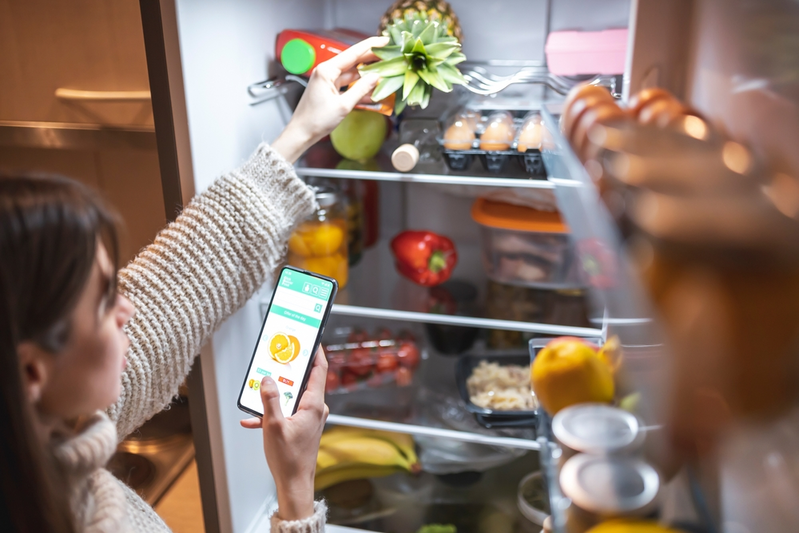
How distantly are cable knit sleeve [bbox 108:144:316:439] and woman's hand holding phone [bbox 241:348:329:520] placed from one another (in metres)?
0.25

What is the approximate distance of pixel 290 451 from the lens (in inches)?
33.8

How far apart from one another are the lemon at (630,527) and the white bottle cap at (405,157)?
893 millimetres

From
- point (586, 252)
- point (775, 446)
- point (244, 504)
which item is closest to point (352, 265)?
point (244, 504)

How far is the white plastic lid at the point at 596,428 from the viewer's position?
534 mm

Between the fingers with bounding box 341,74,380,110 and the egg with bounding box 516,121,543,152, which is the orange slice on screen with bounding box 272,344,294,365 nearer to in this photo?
the fingers with bounding box 341,74,380,110

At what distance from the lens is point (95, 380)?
24.3 inches

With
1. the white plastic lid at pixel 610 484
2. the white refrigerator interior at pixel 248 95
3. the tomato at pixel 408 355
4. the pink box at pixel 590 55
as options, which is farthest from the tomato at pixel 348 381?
the white plastic lid at pixel 610 484

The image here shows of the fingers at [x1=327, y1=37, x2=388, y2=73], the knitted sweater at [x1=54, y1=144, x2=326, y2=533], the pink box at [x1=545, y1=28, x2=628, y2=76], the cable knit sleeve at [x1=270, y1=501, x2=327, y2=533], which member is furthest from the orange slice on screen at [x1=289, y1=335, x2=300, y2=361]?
the pink box at [x1=545, y1=28, x2=628, y2=76]

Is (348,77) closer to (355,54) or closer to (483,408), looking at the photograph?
(355,54)

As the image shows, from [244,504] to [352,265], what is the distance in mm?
624

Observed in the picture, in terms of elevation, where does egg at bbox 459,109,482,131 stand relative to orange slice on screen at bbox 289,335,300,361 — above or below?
above

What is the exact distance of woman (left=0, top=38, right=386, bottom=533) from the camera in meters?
0.54

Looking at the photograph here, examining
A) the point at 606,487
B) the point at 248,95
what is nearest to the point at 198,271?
the point at 248,95

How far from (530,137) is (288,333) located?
1.95ft
